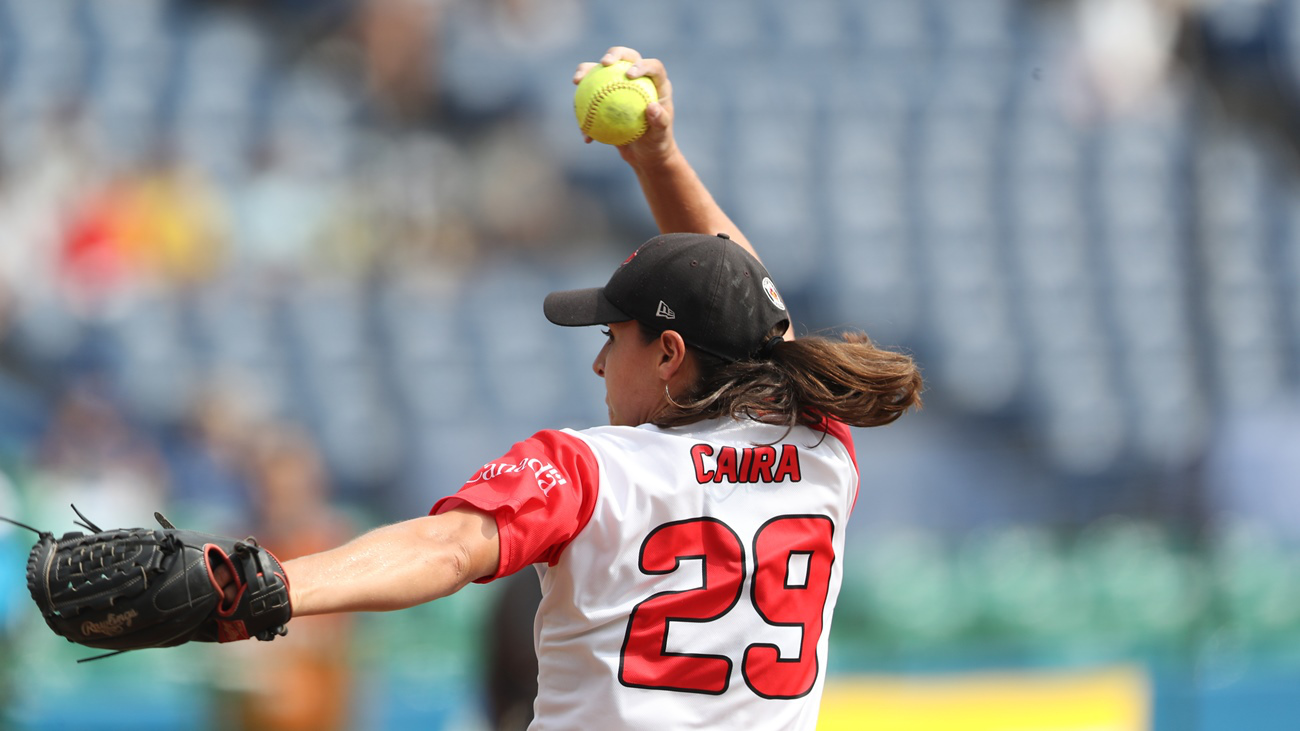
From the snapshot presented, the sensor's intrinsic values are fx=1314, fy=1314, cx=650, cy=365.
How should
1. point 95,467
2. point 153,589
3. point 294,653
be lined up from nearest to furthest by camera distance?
point 153,589
point 294,653
point 95,467

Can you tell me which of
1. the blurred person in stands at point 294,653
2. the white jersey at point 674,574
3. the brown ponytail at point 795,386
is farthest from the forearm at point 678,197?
the blurred person in stands at point 294,653

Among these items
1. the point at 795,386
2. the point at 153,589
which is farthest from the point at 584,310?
the point at 153,589

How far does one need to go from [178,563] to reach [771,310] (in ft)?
3.27

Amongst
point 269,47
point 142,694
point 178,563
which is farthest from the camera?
point 269,47

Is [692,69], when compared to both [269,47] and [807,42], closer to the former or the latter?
[807,42]

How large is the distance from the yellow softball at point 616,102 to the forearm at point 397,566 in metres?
1.17

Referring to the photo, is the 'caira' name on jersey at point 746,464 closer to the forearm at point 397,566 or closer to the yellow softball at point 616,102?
the forearm at point 397,566

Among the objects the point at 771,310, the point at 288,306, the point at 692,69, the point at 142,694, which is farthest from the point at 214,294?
the point at 771,310

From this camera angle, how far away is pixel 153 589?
5.20 ft

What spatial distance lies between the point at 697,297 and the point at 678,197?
74 centimetres

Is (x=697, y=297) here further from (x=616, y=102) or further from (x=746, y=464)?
(x=616, y=102)

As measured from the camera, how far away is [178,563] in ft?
5.24

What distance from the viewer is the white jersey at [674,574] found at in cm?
194

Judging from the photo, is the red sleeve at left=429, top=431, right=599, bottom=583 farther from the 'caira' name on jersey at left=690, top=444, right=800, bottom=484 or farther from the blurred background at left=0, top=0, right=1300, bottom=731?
the blurred background at left=0, top=0, right=1300, bottom=731
